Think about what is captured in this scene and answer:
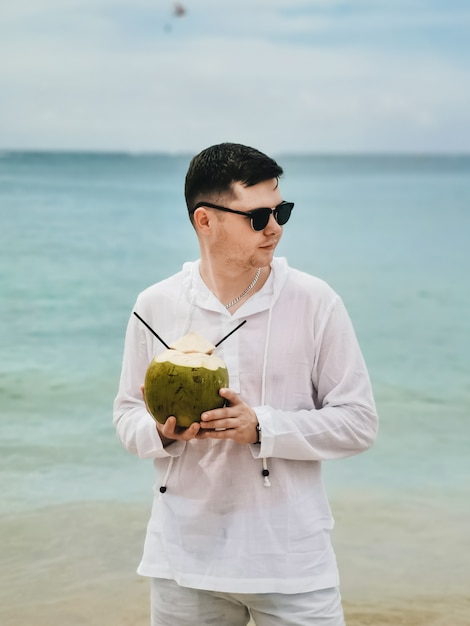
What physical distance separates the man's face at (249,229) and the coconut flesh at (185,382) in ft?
0.74

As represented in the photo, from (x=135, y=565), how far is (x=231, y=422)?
3.13 meters

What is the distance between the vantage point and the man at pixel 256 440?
239 cm

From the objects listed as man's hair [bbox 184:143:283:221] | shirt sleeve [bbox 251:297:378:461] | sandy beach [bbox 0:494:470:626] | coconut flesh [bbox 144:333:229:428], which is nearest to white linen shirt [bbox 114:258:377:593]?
shirt sleeve [bbox 251:297:378:461]

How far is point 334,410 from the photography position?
8.02ft

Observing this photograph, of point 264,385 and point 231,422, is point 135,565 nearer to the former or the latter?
point 264,385

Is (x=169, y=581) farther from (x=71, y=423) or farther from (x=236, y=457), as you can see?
(x=71, y=423)

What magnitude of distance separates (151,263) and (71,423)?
Result: 11.8m

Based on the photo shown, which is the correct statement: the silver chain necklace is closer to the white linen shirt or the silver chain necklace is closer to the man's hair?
the white linen shirt

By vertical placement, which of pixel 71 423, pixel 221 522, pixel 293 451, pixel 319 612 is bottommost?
pixel 71 423

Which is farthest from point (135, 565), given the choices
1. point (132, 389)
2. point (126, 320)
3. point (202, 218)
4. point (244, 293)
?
point (126, 320)

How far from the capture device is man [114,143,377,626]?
2.39m

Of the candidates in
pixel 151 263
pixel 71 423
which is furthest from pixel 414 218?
pixel 71 423

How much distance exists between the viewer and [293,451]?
94.2 inches

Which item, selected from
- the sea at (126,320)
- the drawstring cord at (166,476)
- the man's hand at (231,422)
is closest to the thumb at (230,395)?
the man's hand at (231,422)
